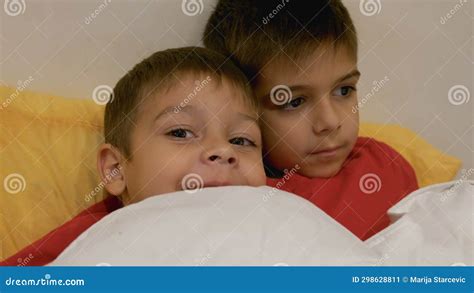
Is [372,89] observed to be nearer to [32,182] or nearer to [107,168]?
[107,168]

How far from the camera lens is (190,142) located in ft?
3.25

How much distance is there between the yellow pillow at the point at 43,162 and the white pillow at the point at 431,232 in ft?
1.66

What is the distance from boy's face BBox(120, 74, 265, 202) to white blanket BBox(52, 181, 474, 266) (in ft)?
0.36

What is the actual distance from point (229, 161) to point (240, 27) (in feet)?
1.11

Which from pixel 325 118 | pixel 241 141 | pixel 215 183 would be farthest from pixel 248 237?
pixel 325 118

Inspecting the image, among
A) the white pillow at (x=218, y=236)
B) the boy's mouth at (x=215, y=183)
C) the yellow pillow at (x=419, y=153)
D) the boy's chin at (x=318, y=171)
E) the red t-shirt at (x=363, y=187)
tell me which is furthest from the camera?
the yellow pillow at (x=419, y=153)

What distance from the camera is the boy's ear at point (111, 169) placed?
1038 mm

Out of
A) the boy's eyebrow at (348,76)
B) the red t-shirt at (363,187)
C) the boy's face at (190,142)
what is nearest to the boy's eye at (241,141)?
the boy's face at (190,142)

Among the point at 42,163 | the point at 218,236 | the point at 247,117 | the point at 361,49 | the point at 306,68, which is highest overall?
the point at 361,49

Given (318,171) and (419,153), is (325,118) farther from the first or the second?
(419,153)

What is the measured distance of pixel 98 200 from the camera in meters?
1.11

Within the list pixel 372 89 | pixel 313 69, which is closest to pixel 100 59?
pixel 313 69

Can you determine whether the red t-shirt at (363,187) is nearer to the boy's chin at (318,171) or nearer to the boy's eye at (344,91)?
the boy's chin at (318,171)

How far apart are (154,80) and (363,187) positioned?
0.42 meters
